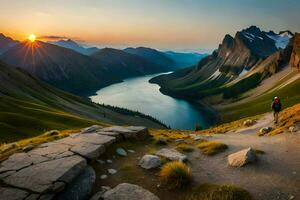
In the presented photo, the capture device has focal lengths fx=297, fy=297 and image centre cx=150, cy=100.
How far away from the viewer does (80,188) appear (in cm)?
1505

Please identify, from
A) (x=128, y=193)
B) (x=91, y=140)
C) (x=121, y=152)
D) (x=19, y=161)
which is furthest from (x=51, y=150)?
(x=128, y=193)

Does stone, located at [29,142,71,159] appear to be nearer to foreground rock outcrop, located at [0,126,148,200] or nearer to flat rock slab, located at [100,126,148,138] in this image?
foreground rock outcrop, located at [0,126,148,200]

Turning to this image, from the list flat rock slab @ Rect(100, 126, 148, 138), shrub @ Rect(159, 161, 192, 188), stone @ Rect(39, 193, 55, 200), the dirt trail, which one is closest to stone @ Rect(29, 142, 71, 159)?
stone @ Rect(39, 193, 55, 200)

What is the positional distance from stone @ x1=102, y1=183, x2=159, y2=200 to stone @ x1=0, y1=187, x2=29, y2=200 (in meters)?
3.72

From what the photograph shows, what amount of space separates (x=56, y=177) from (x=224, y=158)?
10.8 metres

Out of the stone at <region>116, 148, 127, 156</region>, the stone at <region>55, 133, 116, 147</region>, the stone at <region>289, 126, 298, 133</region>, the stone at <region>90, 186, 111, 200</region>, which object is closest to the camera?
the stone at <region>90, 186, 111, 200</region>

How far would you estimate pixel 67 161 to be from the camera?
1723 cm

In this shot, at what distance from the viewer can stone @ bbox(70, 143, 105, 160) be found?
18772 millimetres

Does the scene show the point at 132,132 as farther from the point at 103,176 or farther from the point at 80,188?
the point at 80,188

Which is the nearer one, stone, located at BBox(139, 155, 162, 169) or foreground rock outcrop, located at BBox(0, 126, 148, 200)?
foreground rock outcrop, located at BBox(0, 126, 148, 200)

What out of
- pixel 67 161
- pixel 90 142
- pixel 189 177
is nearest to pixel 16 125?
pixel 90 142

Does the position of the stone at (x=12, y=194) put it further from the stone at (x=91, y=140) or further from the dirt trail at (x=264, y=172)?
the dirt trail at (x=264, y=172)

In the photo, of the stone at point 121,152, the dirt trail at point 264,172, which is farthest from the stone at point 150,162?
the stone at point 121,152

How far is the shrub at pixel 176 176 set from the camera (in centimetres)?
1548
